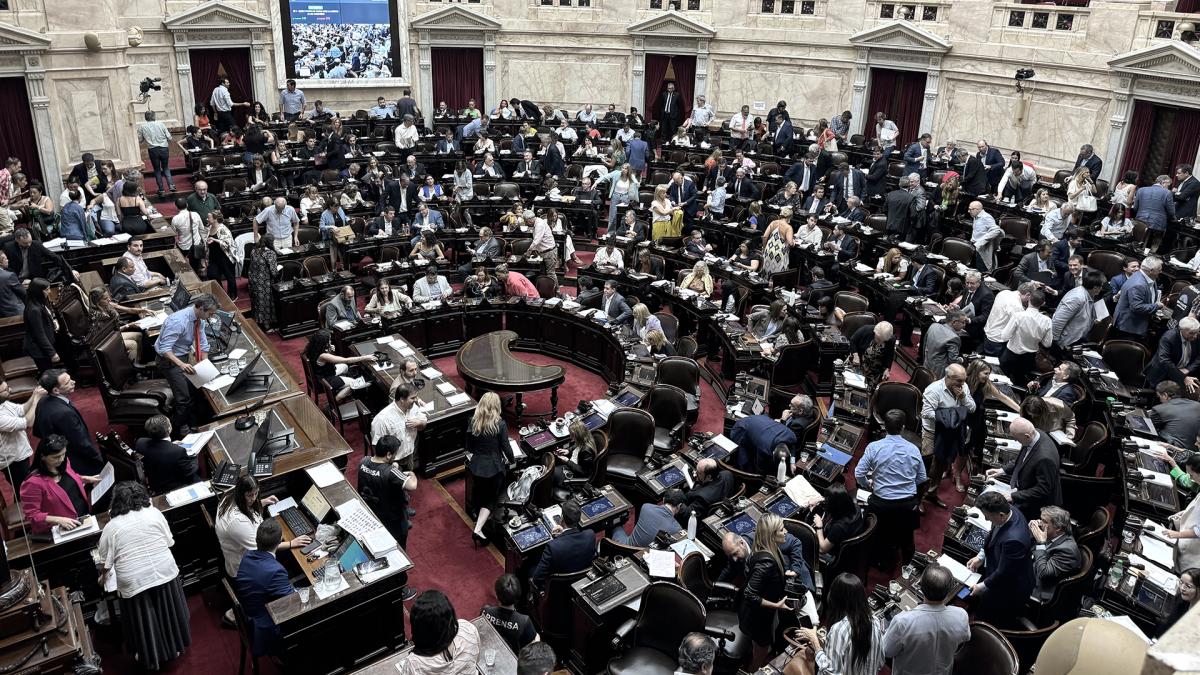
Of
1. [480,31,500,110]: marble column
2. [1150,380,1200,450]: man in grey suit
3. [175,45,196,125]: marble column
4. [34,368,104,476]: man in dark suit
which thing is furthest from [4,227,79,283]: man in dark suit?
[480,31,500,110]: marble column

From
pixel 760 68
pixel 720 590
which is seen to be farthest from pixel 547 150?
pixel 720 590

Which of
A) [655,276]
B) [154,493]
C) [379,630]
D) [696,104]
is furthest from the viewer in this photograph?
[696,104]

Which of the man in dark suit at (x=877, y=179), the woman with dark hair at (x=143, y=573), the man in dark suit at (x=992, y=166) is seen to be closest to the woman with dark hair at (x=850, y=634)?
the woman with dark hair at (x=143, y=573)

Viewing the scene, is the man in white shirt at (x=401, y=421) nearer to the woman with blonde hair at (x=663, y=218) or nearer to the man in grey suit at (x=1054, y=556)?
the man in grey suit at (x=1054, y=556)

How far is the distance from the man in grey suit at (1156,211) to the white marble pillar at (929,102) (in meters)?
7.84

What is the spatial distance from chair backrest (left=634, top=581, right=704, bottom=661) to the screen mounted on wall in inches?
865

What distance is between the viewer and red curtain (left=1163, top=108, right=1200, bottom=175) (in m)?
16.6

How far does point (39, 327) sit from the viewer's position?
423 inches

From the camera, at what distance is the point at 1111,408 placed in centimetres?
985

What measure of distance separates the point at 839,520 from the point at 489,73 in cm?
2214

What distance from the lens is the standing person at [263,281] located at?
13625 millimetres

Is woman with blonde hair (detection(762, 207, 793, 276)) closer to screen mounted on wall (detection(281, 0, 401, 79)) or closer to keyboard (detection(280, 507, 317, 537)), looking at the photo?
keyboard (detection(280, 507, 317, 537))

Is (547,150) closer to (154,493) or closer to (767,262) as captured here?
(767,262)

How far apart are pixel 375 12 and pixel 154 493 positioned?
64.9ft
